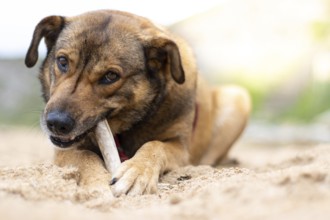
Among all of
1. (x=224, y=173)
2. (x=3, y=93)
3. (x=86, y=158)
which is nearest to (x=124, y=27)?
(x=86, y=158)

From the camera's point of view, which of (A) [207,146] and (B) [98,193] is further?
(A) [207,146]

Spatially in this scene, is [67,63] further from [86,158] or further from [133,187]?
[133,187]

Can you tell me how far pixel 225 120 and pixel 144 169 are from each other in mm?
2936

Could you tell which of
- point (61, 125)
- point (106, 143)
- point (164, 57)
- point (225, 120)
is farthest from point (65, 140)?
point (225, 120)

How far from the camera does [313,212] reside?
2.75 meters

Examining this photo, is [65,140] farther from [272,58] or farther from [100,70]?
[272,58]

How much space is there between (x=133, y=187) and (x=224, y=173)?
702mm

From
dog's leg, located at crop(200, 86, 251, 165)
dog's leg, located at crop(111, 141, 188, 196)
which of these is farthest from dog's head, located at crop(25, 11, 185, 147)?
dog's leg, located at crop(200, 86, 251, 165)

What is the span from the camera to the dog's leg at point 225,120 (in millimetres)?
7090

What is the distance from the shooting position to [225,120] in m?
→ 7.19

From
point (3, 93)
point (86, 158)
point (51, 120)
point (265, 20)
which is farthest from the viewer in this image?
point (3, 93)

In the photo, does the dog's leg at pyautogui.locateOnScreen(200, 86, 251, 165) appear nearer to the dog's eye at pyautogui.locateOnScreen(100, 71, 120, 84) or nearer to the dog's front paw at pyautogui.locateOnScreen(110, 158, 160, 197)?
the dog's eye at pyautogui.locateOnScreen(100, 71, 120, 84)

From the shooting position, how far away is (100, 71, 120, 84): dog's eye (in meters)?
4.78

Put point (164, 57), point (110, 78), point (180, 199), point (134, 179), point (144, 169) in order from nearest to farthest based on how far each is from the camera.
Answer: point (180, 199), point (134, 179), point (144, 169), point (110, 78), point (164, 57)
